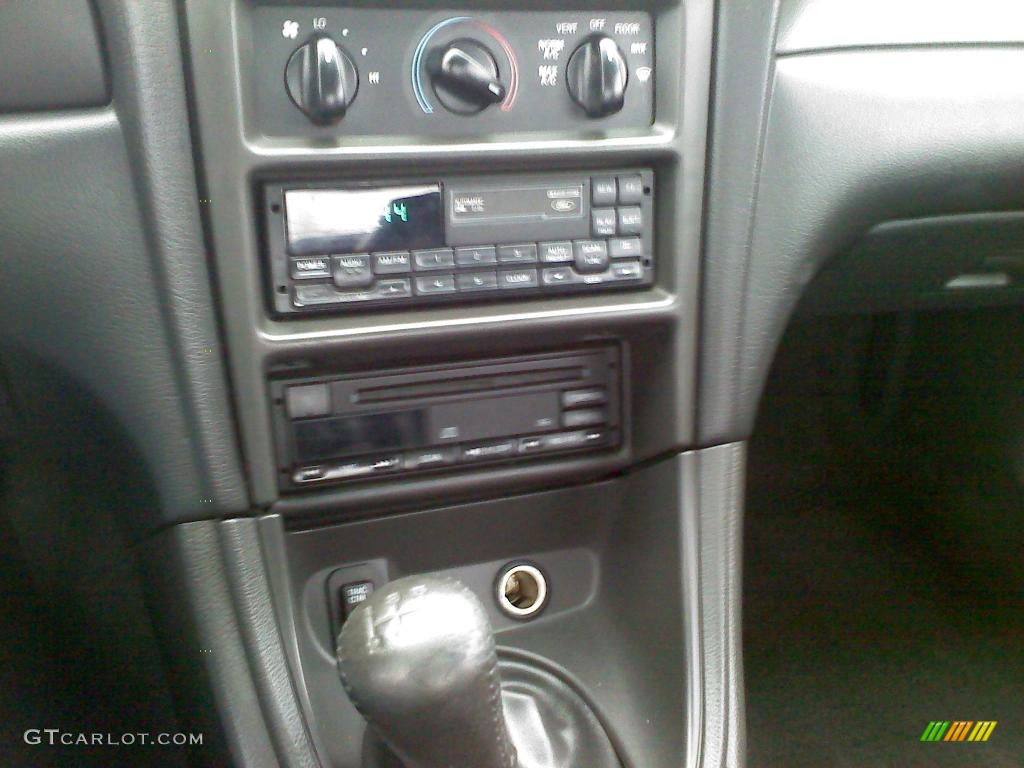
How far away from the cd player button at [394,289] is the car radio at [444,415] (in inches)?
3.4

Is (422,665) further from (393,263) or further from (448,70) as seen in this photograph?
(448,70)

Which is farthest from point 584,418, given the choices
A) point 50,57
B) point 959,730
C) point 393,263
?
point 959,730

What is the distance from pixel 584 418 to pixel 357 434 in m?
0.20

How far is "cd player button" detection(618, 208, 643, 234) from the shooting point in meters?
0.71

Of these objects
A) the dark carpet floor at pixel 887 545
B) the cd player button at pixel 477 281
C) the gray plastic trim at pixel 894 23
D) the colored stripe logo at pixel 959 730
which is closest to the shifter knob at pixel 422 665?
the cd player button at pixel 477 281

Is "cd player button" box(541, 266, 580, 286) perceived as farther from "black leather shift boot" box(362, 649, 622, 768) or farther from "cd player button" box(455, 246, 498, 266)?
"black leather shift boot" box(362, 649, 622, 768)

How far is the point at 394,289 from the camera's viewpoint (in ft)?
2.16

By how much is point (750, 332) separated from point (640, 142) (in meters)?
0.20

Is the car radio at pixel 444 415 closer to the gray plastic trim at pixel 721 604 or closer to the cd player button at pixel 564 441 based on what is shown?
the cd player button at pixel 564 441

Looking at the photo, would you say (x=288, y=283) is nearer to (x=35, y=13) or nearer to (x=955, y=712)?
(x=35, y=13)

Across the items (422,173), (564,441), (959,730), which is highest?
(422,173)

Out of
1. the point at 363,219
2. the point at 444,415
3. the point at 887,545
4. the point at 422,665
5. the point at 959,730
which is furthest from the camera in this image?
the point at 887,545

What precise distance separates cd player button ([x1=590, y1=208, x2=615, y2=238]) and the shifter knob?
30 centimetres

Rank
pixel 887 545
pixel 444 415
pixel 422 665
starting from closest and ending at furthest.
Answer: pixel 422 665
pixel 444 415
pixel 887 545
